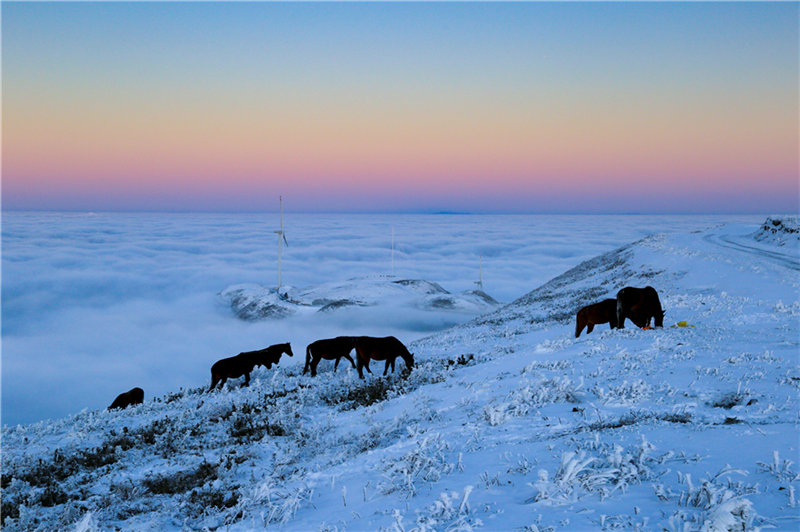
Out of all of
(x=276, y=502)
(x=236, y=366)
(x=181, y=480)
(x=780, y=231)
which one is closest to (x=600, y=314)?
(x=276, y=502)

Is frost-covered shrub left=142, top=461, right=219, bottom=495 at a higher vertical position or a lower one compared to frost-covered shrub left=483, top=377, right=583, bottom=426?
lower

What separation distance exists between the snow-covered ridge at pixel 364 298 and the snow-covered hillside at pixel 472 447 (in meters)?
50.9

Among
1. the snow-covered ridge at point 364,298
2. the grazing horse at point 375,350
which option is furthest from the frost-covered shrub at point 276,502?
the snow-covered ridge at point 364,298

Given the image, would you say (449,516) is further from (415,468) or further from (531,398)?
(531,398)

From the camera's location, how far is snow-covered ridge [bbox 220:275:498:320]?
67375 millimetres

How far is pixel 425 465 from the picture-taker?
234 inches

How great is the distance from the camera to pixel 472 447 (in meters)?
6.74

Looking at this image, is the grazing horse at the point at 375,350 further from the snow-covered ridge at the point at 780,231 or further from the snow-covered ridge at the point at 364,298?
the snow-covered ridge at the point at 364,298

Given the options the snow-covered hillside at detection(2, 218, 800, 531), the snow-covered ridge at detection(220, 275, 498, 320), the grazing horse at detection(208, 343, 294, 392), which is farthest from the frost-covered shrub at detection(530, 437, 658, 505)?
the snow-covered ridge at detection(220, 275, 498, 320)

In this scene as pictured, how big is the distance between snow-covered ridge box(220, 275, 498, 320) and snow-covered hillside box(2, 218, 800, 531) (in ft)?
167

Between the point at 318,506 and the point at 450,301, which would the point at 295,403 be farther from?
the point at 450,301

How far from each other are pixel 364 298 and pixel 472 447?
6348 cm

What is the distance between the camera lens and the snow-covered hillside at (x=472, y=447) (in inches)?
180

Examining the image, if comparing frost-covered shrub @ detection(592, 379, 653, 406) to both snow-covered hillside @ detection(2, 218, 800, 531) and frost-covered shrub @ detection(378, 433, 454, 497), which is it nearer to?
snow-covered hillside @ detection(2, 218, 800, 531)
